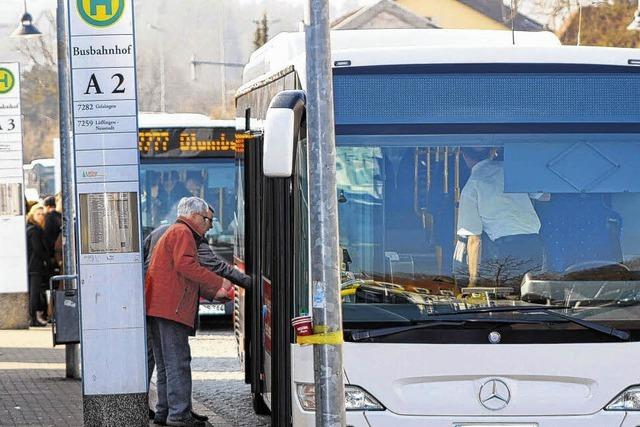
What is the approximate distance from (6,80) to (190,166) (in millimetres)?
3066

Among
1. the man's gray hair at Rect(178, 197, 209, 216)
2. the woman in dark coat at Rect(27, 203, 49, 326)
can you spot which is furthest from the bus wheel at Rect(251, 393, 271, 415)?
the woman in dark coat at Rect(27, 203, 49, 326)

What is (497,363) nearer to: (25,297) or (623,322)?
(623,322)

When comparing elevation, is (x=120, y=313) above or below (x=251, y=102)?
below

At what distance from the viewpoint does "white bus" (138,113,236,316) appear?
22.5 meters

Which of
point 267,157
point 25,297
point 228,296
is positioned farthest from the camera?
point 25,297

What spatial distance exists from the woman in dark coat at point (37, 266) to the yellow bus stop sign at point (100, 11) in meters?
14.8

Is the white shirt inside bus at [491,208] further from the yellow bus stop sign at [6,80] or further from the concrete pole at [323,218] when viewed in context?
the yellow bus stop sign at [6,80]

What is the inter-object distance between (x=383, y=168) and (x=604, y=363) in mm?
1497

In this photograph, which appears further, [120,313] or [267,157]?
[120,313]

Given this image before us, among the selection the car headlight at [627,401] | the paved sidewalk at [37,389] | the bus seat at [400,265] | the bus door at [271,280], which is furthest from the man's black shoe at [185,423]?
the car headlight at [627,401]

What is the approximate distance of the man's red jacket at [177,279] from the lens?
1088 centimetres

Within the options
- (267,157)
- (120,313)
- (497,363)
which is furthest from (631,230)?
(120,313)

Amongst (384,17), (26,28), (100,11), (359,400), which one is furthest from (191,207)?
(384,17)

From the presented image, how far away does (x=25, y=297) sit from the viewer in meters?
22.3
